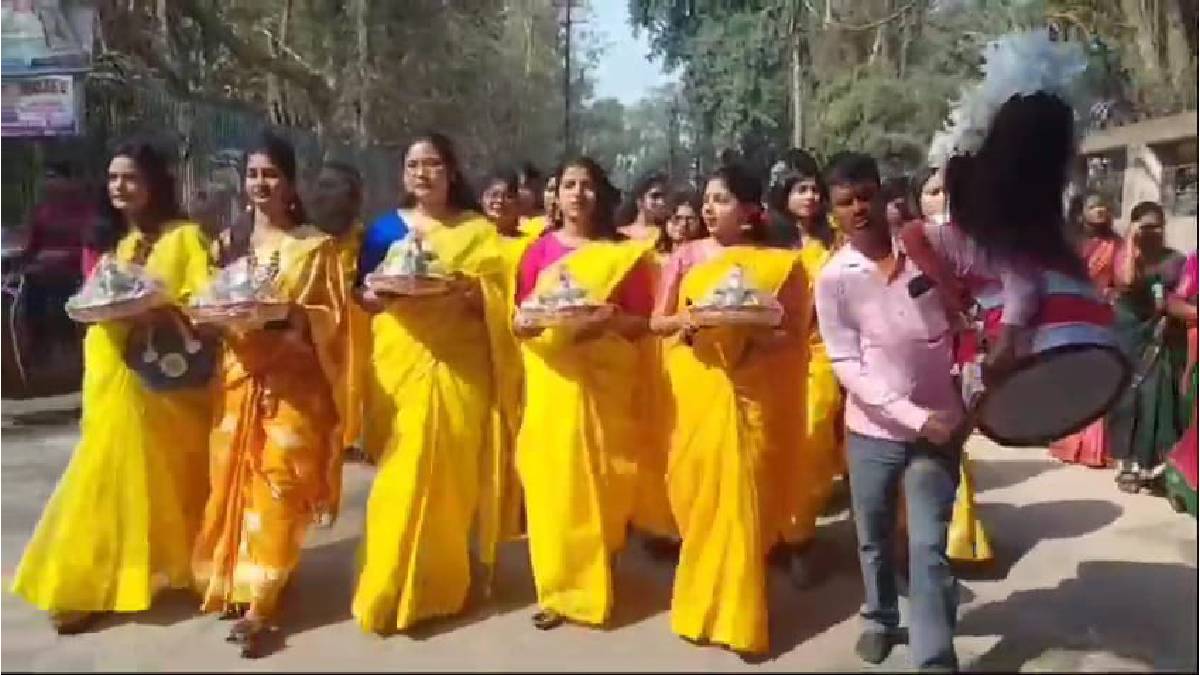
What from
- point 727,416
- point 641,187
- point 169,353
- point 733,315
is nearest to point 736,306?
point 733,315

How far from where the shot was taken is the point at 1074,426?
2.74 meters

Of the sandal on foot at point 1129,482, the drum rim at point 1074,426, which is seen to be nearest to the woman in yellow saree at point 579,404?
the drum rim at point 1074,426

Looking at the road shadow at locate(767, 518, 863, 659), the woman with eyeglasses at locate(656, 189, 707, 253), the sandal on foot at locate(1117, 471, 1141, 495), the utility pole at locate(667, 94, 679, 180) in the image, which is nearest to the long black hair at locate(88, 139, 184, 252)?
the woman with eyeglasses at locate(656, 189, 707, 253)

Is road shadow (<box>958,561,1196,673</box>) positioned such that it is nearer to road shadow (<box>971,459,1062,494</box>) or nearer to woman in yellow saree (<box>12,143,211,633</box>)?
road shadow (<box>971,459,1062,494</box>)

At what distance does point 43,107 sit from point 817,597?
5364mm

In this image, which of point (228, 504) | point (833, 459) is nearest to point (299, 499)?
point (228, 504)

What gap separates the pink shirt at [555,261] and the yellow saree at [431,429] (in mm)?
70

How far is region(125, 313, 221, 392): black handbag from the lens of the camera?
360cm

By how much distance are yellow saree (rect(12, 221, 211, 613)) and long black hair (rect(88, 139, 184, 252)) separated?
5 cm

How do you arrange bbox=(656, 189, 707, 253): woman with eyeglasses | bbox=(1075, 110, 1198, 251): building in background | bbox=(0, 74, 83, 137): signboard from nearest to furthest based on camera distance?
bbox=(656, 189, 707, 253): woman with eyeglasses → bbox=(0, 74, 83, 137): signboard → bbox=(1075, 110, 1198, 251): building in background

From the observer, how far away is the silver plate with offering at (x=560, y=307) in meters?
3.47

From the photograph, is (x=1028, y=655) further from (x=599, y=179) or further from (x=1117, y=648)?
(x=599, y=179)

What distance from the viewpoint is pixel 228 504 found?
143 inches

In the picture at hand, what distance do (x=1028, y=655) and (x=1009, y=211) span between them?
1205mm
